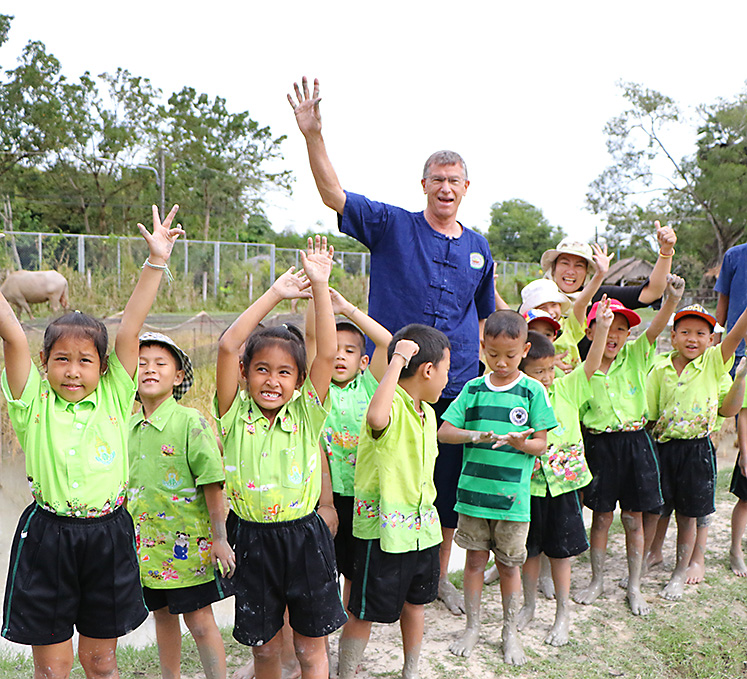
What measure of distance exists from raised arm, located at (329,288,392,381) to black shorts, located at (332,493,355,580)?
56 cm

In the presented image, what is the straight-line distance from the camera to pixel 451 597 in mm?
3793

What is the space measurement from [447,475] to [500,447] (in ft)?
1.74

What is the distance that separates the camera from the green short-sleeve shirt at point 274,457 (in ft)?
7.99

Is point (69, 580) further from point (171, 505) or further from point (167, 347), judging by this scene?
point (167, 347)

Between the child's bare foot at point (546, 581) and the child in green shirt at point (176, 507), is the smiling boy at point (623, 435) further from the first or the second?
the child in green shirt at point (176, 507)

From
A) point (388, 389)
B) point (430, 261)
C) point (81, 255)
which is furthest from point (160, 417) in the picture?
point (81, 255)

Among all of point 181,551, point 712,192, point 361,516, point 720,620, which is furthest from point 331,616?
point 712,192

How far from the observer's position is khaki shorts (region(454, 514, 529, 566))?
10.1ft

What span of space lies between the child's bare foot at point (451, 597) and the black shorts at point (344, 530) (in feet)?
2.94

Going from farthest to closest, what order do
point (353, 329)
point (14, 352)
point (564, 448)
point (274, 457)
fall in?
point (564, 448), point (353, 329), point (274, 457), point (14, 352)

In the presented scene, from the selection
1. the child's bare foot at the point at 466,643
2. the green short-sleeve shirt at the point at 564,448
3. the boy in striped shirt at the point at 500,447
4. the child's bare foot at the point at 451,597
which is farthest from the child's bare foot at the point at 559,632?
the green short-sleeve shirt at the point at 564,448

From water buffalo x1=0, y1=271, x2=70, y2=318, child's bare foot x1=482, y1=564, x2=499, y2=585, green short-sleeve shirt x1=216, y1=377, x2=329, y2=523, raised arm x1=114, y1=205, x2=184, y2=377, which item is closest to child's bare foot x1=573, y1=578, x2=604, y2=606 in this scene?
child's bare foot x1=482, y1=564, x2=499, y2=585

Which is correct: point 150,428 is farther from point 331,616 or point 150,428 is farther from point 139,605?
point 331,616

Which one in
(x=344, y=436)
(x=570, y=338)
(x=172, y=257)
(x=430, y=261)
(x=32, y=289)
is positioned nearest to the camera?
(x=344, y=436)
